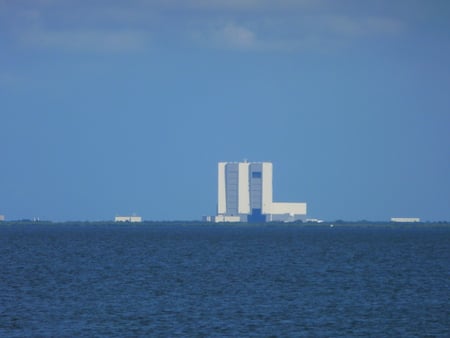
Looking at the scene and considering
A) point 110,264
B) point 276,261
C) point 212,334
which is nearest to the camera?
point 212,334

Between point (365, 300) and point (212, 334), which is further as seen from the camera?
point (365, 300)

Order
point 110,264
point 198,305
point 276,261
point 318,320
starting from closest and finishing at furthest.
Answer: point 318,320
point 198,305
point 110,264
point 276,261

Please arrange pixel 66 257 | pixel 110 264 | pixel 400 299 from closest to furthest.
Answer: pixel 400 299 < pixel 110 264 < pixel 66 257

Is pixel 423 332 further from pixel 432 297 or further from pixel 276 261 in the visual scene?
pixel 276 261

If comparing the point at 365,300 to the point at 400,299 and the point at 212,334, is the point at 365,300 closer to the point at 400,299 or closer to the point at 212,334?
the point at 400,299

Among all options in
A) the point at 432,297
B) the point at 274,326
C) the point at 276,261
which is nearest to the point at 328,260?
the point at 276,261

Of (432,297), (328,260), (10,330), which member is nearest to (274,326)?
(10,330)

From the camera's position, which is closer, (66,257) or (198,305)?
(198,305)

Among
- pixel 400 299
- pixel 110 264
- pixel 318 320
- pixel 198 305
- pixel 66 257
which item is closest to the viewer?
pixel 318 320
